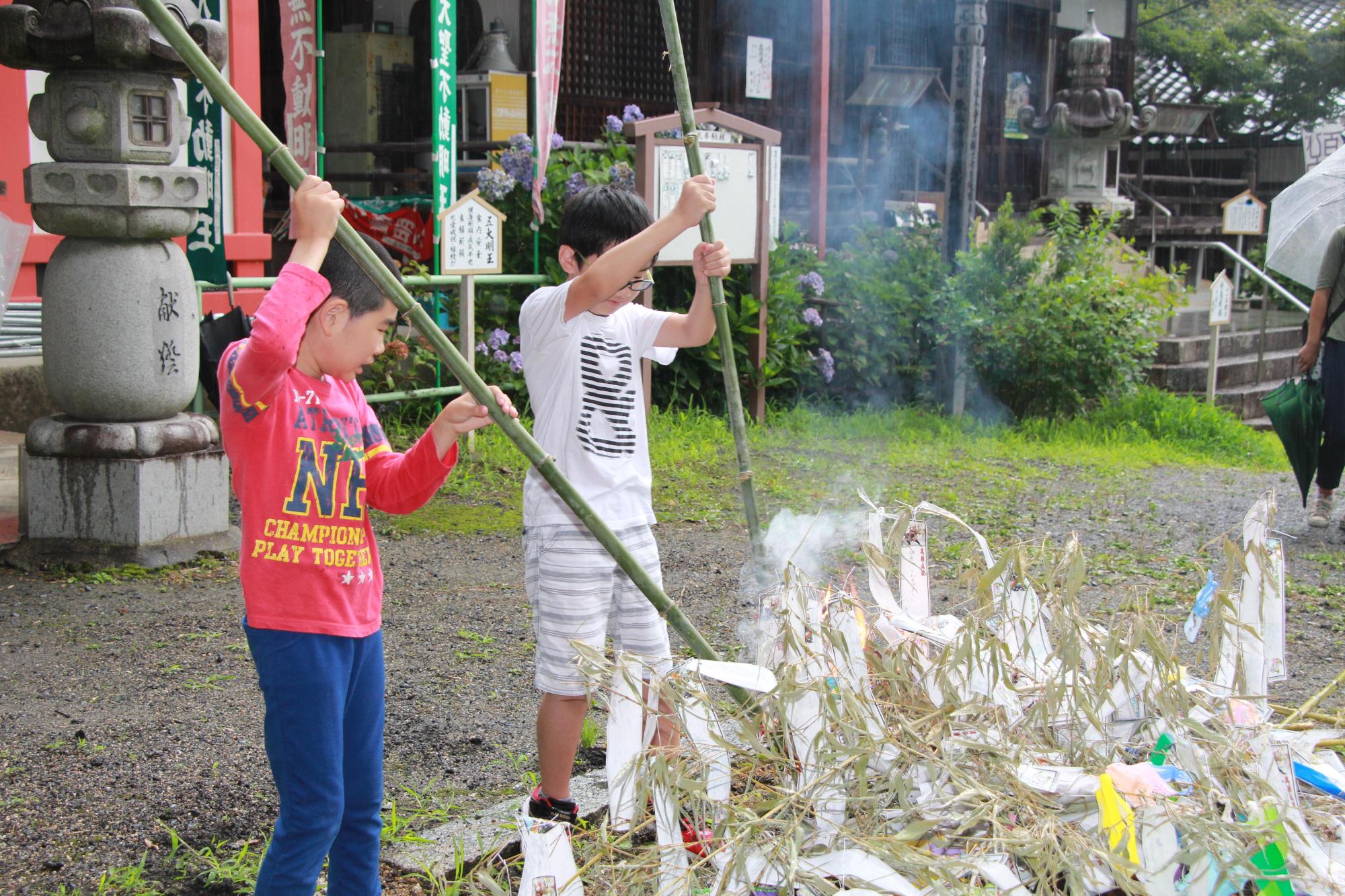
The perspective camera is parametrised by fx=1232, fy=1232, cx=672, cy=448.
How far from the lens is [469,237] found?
753 cm

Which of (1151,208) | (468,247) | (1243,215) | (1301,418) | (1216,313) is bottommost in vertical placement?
(1301,418)

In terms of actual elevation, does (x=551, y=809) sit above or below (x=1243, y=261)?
below

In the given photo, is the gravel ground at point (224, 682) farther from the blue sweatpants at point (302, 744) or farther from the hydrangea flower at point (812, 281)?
the hydrangea flower at point (812, 281)

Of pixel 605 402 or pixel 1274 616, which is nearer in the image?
pixel 1274 616

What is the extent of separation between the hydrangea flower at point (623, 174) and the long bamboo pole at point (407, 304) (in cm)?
653

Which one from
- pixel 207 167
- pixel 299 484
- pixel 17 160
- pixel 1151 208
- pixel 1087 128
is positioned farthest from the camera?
pixel 1151 208

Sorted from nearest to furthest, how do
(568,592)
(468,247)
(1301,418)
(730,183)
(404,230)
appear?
(568,592), (1301,418), (468,247), (730,183), (404,230)

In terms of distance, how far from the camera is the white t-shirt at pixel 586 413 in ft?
9.55

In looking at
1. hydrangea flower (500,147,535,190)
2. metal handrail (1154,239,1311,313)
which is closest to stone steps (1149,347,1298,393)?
metal handrail (1154,239,1311,313)

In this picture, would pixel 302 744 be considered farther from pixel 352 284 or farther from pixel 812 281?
pixel 812 281

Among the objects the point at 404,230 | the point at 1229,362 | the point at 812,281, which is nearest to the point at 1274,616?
the point at 812,281

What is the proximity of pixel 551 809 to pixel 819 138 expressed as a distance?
8.28 metres

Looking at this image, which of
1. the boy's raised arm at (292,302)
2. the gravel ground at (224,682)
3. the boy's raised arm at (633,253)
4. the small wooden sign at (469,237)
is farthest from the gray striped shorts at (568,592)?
the small wooden sign at (469,237)

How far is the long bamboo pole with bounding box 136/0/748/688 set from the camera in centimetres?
198
